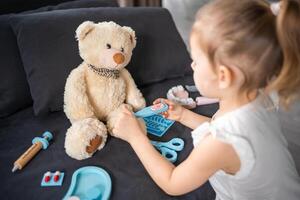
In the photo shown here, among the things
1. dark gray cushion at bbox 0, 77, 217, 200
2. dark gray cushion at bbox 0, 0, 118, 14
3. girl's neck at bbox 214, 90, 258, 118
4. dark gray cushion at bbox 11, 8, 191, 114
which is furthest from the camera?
dark gray cushion at bbox 0, 0, 118, 14

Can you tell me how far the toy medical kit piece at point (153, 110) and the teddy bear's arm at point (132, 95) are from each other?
0.26ft

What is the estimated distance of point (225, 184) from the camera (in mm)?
748

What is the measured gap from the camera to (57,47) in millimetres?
1032

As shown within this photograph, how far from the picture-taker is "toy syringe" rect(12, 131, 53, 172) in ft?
2.78

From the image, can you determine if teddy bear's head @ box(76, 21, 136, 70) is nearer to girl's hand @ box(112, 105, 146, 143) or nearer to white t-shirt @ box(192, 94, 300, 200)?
girl's hand @ box(112, 105, 146, 143)

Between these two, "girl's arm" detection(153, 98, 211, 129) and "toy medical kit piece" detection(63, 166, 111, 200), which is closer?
"toy medical kit piece" detection(63, 166, 111, 200)

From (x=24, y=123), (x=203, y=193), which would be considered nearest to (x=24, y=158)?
(x=24, y=123)

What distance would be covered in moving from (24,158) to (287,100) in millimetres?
703

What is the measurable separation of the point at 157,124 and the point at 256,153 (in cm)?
42

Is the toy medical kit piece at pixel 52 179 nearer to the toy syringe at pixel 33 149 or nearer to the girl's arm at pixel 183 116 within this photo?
the toy syringe at pixel 33 149

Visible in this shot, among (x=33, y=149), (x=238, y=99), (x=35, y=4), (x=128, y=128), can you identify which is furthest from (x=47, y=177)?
(x=35, y=4)

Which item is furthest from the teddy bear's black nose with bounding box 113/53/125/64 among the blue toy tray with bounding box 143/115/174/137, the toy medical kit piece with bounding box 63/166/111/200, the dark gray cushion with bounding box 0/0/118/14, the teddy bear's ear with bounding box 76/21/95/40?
the dark gray cushion with bounding box 0/0/118/14

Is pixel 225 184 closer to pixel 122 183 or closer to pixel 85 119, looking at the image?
pixel 122 183

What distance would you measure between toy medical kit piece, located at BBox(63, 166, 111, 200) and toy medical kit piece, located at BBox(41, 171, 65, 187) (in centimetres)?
4
